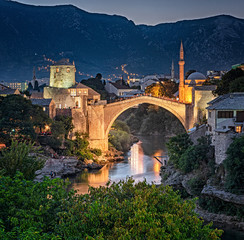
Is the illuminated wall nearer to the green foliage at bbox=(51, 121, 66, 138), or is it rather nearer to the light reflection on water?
the green foliage at bbox=(51, 121, 66, 138)

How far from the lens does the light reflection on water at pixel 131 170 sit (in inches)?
1128

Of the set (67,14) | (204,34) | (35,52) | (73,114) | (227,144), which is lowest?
(227,144)

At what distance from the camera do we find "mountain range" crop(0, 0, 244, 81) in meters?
116

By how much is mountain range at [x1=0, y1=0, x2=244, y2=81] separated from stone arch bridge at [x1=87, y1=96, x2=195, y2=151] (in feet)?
212

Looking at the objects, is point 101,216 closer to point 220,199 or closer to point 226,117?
point 220,199

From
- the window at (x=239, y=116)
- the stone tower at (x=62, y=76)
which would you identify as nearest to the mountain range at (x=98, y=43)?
the stone tower at (x=62, y=76)

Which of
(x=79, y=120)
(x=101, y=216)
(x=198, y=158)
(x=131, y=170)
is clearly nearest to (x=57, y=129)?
(x=79, y=120)

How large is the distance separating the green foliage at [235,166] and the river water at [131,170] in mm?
8114

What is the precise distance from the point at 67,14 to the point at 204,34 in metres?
46.3

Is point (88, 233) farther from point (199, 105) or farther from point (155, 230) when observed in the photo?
point (199, 105)

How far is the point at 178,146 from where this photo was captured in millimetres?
26375

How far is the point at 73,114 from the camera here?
1465 inches

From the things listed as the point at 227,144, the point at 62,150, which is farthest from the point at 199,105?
the point at 227,144

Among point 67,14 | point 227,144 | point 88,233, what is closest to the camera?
point 88,233
